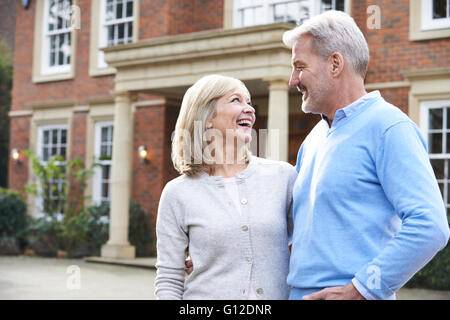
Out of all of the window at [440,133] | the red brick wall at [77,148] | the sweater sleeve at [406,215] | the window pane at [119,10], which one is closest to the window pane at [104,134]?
the red brick wall at [77,148]

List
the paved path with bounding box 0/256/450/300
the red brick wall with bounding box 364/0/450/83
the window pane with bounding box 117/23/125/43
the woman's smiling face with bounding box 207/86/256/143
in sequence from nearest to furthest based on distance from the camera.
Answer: the woman's smiling face with bounding box 207/86/256/143, the paved path with bounding box 0/256/450/300, the red brick wall with bounding box 364/0/450/83, the window pane with bounding box 117/23/125/43

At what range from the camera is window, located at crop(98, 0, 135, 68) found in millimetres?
→ 14930

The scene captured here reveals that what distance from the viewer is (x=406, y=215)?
1.94 m

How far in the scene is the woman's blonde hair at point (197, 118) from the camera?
250 centimetres

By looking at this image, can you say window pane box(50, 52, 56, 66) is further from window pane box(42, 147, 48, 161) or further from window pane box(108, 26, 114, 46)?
window pane box(42, 147, 48, 161)

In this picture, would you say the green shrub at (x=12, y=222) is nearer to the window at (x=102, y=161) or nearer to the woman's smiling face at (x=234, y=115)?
the window at (x=102, y=161)

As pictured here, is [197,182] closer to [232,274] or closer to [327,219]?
[232,274]

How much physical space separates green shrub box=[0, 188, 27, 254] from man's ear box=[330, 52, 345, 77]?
1373 centimetres

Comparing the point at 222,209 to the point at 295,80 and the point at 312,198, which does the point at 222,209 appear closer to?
the point at 312,198

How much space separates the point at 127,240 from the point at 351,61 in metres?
11.3

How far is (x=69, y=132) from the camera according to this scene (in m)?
15.9

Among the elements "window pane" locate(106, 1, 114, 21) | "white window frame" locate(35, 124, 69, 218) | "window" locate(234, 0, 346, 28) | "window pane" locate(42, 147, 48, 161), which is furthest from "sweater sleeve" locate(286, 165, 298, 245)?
"window pane" locate(42, 147, 48, 161)

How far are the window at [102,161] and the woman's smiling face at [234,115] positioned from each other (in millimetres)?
12939

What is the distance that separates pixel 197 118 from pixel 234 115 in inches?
5.8
